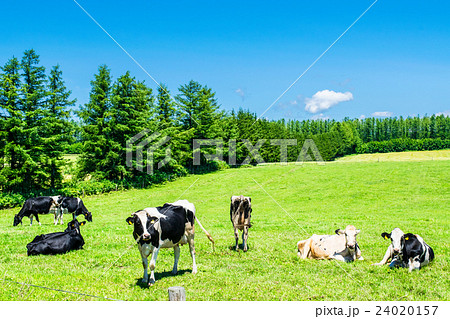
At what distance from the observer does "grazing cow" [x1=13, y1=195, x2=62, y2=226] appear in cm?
1941

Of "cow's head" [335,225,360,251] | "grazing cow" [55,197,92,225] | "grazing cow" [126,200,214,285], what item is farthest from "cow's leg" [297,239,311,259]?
"grazing cow" [55,197,92,225]

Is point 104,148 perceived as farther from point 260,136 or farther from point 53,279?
point 260,136

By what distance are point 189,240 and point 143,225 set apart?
1.78m

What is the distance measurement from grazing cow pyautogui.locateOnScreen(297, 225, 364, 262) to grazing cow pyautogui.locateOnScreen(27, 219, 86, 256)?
773cm

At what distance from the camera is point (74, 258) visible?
10172mm

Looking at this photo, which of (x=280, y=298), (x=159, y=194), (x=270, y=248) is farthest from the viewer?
(x=159, y=194)

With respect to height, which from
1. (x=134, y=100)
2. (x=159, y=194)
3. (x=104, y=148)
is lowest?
(x=159, y=194)

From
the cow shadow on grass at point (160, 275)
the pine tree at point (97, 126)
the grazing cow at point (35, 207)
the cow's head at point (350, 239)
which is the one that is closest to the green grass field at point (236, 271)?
the cow shadow on grass at point (160, 275)

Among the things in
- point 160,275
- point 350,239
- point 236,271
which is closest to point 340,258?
point 350,239

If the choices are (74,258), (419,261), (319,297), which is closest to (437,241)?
(419,261)

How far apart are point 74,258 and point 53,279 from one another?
2623 mm

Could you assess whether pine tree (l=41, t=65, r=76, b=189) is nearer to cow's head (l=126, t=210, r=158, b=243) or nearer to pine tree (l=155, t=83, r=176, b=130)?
pine tree (l=155, t=83, r=176, b=130)

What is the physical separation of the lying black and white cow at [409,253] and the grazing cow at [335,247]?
853mm

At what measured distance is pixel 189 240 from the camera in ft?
28.6
